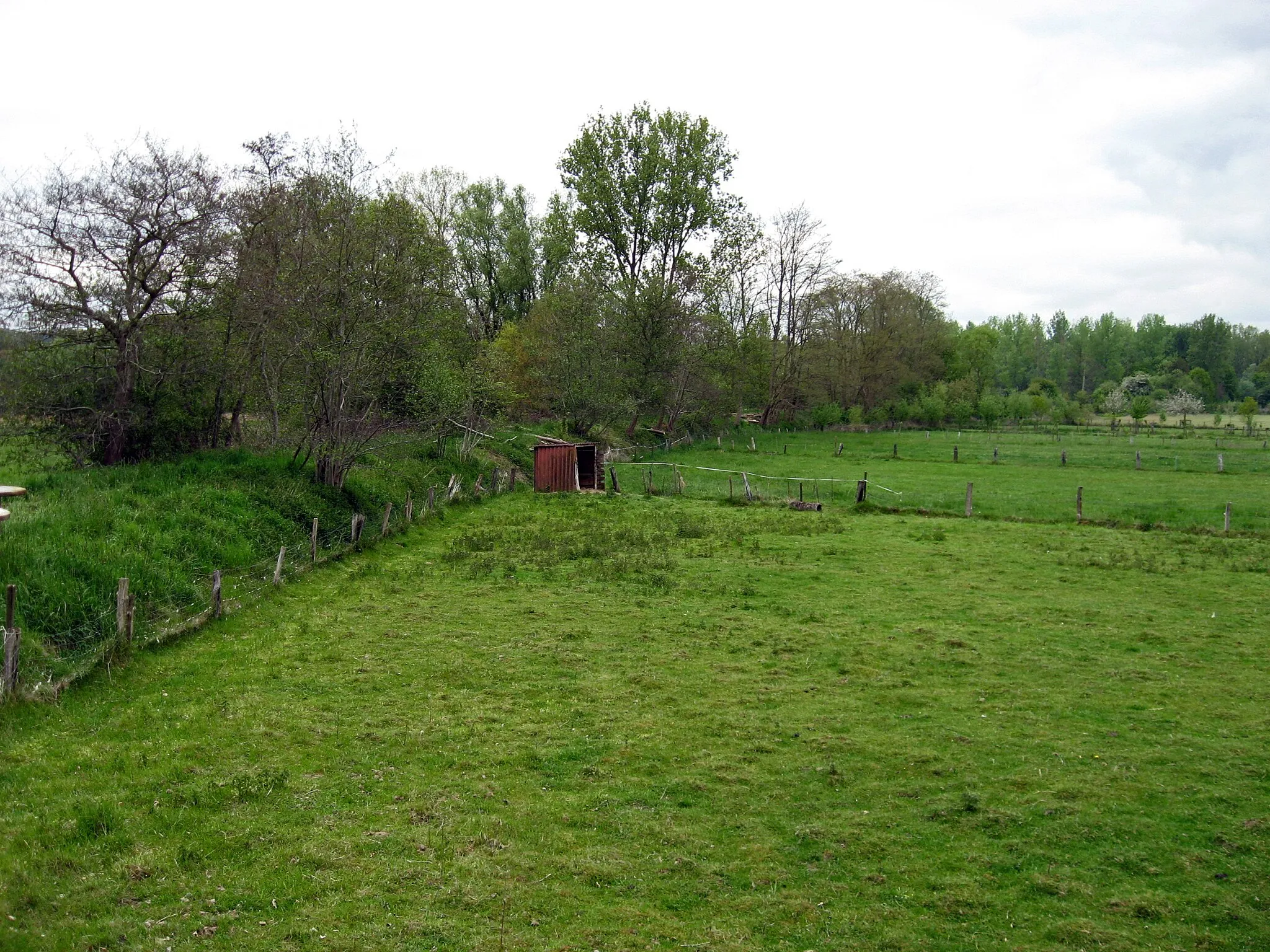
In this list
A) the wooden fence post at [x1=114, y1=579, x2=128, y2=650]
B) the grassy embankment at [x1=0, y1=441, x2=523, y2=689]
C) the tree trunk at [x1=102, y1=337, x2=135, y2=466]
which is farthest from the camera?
the tree trunk at [x1=102, y1=337, x2=135, y2=466]

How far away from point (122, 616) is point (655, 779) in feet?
30.5

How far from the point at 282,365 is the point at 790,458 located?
3771 cm

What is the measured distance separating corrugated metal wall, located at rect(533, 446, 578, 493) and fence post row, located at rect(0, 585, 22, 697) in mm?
28035

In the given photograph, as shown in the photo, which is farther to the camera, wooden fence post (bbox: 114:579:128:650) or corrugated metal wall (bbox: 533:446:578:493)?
corrugated metal wall (bbox: 533:446:578:493)

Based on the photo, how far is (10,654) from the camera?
1166cm

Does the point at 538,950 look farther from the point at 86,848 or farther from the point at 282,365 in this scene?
the point at 282,365

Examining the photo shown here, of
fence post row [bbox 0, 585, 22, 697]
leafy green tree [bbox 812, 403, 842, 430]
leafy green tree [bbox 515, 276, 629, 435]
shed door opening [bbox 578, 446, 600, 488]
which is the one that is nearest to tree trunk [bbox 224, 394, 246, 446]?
shed door opening [bbox 578, 446, 600, 488]

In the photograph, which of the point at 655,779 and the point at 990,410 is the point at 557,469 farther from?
the point at 990,410

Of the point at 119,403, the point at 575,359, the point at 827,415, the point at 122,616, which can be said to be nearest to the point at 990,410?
the point at 827,415

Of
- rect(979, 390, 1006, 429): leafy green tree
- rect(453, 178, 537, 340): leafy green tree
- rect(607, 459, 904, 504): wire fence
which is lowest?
rect(607, 459, 904, 504): wire fence

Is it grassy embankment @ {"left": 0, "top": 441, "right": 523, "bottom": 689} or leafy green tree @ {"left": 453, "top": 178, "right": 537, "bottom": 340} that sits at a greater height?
leafy green tree @ {"left": 453, "top": 178, "right": 537, "bottom": 340}

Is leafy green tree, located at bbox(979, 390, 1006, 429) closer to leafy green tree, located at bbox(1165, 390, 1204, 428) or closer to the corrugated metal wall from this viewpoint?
leafy green tree, located at bbox(1165, 390, 1204, 428)

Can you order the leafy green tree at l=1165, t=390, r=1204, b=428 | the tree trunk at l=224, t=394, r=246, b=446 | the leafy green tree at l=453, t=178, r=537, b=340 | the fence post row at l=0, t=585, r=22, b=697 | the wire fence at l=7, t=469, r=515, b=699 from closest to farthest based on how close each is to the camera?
1. the fence post row at l=0, t=585, r=22, b=697
2. the wire fence at l=7, t=469, r=515, b=699
3. the tree trunk at l=224, t=394, r=246, b=446
4. the leafy green tree at l=453, t=178, r=537, b=340
5. the leafy green tree at l=1165, t=390, r=1204, b=428

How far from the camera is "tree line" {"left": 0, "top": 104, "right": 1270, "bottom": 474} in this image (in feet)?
78.9
